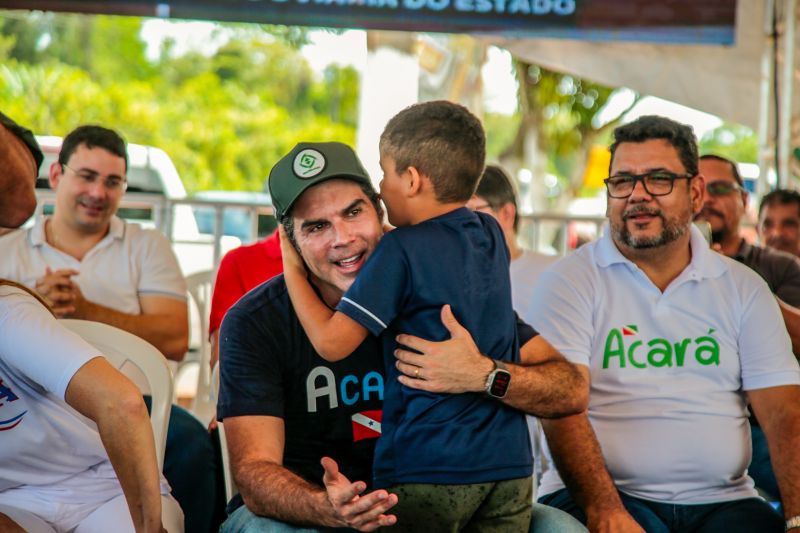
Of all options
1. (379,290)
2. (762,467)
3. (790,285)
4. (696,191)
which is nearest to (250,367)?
(379,290)

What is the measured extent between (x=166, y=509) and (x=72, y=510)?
24cm

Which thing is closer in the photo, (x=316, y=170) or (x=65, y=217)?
(x=316, y=170)

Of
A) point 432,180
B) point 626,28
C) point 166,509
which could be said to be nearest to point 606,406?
point 432,180

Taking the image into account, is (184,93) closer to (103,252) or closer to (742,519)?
(103,252)

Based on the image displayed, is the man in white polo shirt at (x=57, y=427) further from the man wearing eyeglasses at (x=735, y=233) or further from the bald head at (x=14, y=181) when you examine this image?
the man wearing eyeglasses at (x=735, y=233)

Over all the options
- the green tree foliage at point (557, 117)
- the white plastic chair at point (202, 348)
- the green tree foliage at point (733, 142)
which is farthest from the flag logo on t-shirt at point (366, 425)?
the green tree foliage at point (733, 142)

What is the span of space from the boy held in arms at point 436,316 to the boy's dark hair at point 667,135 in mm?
889

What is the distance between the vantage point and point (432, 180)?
7.86 ft

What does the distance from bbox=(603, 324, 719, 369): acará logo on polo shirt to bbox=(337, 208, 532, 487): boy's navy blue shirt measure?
0.77 meters

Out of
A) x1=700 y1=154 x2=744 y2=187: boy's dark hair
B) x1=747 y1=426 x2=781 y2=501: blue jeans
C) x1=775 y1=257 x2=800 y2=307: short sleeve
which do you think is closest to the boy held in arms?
x1=747 y1=426 x2=781 y2=501: blue jeans

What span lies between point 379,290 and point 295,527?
584 mm

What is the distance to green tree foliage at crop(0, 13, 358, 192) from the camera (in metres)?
25.2

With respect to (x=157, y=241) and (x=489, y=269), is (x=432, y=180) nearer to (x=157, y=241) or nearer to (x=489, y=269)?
(x=489, y=269)

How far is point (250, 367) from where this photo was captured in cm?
247
